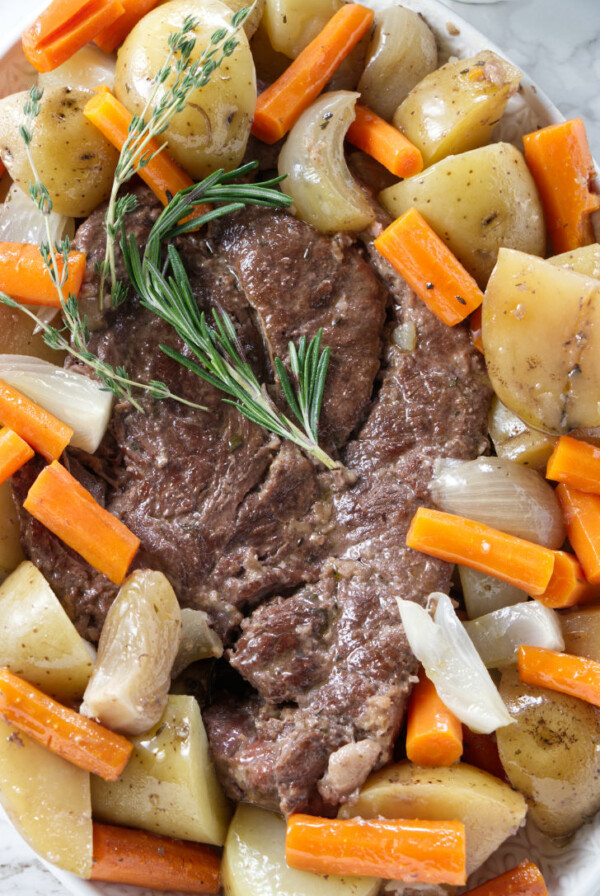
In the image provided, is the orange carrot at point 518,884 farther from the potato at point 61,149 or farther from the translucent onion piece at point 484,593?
the potato at point 61,149

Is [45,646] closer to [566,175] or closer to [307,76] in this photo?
[307,76]

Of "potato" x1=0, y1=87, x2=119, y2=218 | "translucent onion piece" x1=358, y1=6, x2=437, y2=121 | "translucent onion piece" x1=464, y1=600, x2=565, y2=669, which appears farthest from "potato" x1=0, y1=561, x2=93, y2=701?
"translucent onion piece" x1=358, y1=6, x2=437, y2=121

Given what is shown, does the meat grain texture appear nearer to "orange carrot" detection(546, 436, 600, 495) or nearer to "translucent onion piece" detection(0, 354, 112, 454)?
"translucent onion piece" detection(0, 354, 112, 454)

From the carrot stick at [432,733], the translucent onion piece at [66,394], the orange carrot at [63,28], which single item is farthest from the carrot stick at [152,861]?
the orange carrot at [63,28]

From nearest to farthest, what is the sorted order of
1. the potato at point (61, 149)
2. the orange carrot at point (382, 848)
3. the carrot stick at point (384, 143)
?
the orange carrot at point (382, 848) < the potato at point (61, 149) < the carrot stick at point (384, 143)

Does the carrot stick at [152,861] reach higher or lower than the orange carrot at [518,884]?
higher

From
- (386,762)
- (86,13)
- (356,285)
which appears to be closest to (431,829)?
(386,762)

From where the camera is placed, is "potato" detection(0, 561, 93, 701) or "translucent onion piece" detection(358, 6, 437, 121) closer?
"potato" detection(0, 561, 93, 701)

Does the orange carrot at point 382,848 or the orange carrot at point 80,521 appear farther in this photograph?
the orange carrot at point 80,521
